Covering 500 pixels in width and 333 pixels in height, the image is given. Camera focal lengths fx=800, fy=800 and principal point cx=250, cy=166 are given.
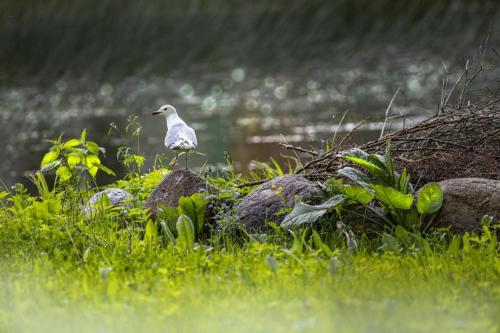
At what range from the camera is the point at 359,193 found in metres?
4.73

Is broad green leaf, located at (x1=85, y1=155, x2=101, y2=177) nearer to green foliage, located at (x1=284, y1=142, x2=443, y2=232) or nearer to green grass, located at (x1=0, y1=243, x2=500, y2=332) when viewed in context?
green grass, located at (x1=0, y1=243, x2=500, y2=332)

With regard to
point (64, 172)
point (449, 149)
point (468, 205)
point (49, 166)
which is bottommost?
point (468, 205)

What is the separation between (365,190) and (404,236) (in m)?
0.38

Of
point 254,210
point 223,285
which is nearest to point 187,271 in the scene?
point 223,285

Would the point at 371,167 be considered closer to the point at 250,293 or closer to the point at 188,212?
the point at 188,212

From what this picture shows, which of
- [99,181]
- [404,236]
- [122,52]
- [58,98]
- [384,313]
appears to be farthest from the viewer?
[122,52]

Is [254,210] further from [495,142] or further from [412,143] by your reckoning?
[495,142]

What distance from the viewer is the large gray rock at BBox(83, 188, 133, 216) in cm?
539

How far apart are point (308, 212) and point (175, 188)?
117cm

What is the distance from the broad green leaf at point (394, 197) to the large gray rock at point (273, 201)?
0.47 meters

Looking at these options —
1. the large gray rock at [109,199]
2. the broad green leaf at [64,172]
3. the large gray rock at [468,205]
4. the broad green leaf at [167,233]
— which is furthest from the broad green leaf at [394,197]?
the broad green leaf at [64,172]

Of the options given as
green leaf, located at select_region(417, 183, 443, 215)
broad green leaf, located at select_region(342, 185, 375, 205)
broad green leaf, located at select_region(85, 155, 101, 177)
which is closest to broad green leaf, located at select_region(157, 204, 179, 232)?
broad green leaf, located at select_region(85, 155, 101, 177)

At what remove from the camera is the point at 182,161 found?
13391 millimetres

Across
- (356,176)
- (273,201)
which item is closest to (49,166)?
(273,201)
